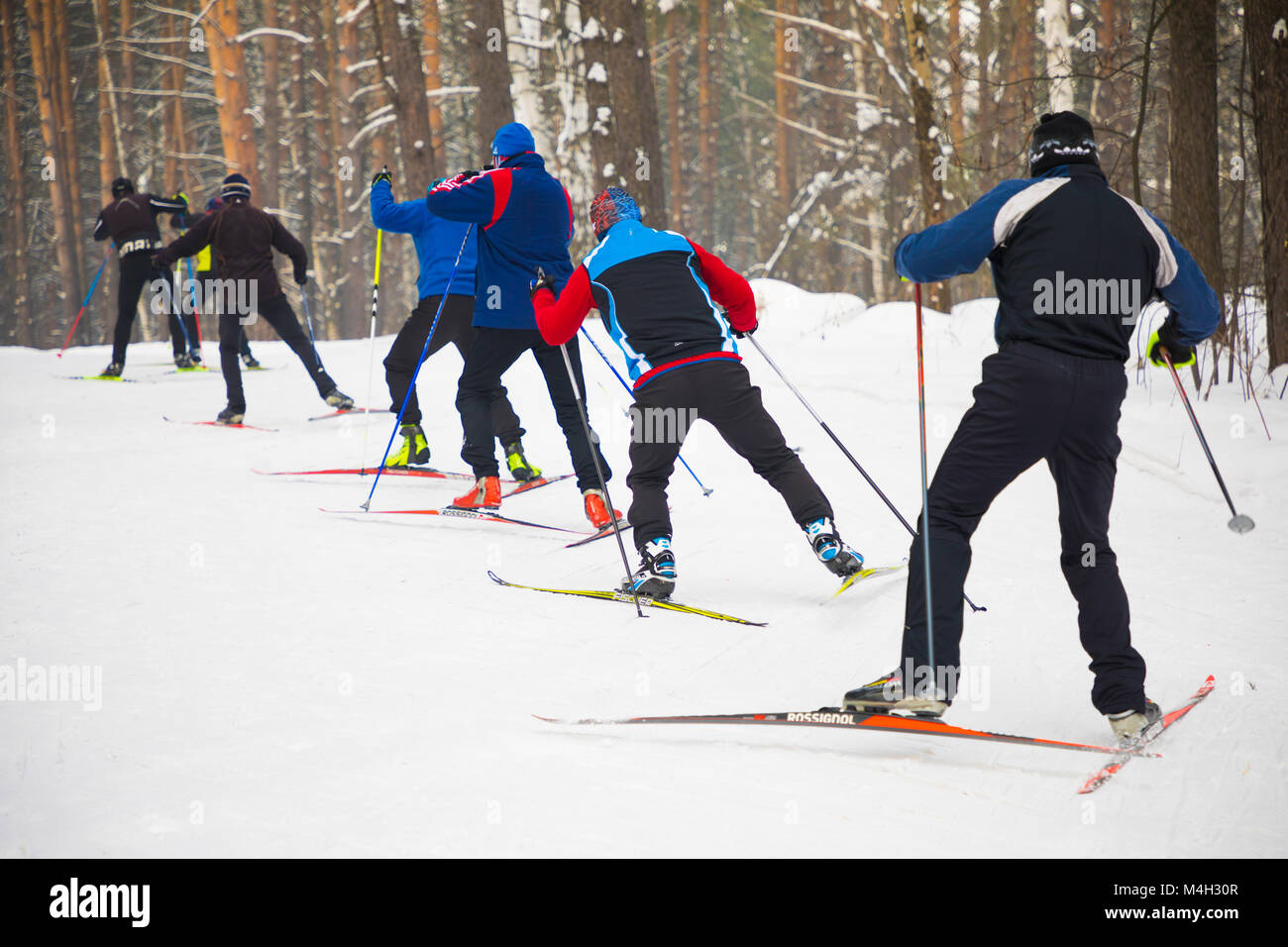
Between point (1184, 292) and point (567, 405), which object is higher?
point (1184, 292)

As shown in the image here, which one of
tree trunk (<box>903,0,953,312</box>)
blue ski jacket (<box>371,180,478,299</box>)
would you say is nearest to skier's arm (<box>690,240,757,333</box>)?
blue ski jacket (<box>371,180,478,299</box>)

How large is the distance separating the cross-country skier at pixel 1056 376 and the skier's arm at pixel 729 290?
1501mm

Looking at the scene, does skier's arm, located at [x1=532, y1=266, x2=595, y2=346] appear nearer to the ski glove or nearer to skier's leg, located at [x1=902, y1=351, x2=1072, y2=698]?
skier's leg, located at [x1=902, y1=351, x2=1072, y2=698]

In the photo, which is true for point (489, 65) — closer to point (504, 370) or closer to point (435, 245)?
point (435, 245)

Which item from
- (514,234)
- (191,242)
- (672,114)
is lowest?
(514,234)

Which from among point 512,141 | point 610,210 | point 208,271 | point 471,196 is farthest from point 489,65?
point 610,210

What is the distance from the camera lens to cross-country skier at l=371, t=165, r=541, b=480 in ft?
19.8

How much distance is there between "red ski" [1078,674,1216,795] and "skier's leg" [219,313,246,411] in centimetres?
715

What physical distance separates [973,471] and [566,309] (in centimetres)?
208

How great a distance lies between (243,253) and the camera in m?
8.16

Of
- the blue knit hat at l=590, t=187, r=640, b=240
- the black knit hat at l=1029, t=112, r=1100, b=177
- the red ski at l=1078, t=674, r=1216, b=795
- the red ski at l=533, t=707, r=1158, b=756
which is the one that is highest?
the blue knit hat at l=590, t=187, r=640, b=240

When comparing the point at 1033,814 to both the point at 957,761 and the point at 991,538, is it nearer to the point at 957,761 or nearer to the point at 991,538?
the point at 957,761

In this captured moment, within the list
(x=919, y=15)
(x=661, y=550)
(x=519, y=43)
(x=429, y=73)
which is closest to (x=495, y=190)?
(x=661, y=550)

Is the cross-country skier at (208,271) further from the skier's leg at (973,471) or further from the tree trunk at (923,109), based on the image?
the tree trunk at (923,109)
